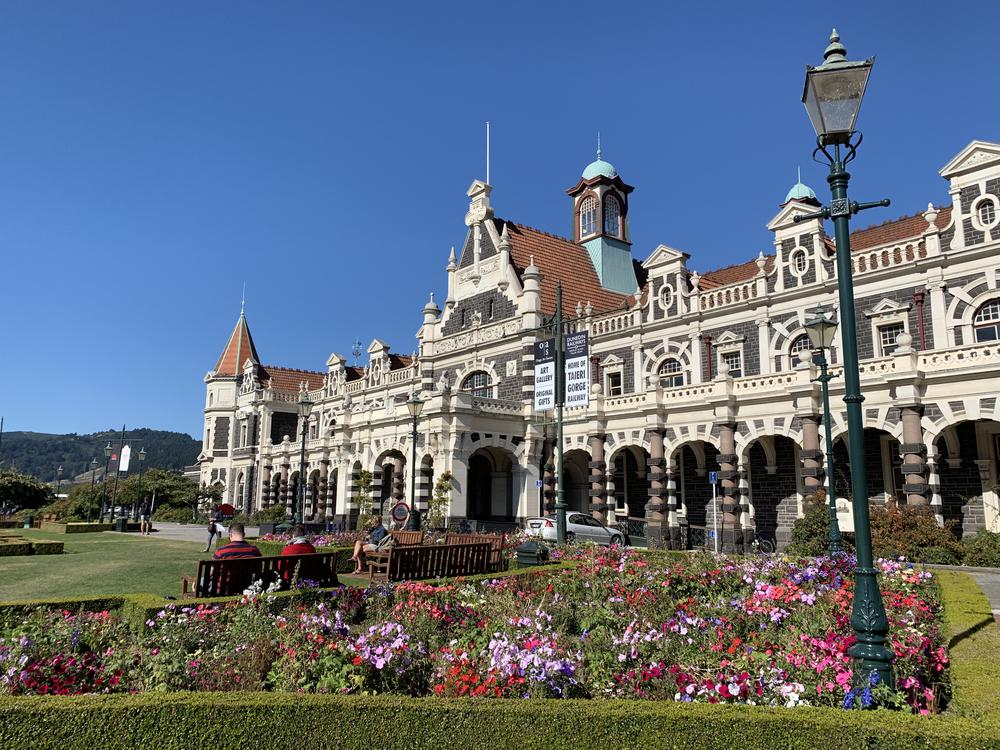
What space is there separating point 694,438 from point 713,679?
23.4 meters

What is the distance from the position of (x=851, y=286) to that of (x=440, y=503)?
27.8 metres

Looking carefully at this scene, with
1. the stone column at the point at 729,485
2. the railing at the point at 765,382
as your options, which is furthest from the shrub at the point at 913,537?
the railing at the point at 765,382

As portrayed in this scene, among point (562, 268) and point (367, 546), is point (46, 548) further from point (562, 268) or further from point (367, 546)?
point (562, 268)

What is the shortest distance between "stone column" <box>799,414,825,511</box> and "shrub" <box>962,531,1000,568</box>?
4.90 meters

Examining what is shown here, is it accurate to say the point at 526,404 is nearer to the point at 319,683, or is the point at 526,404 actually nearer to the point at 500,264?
the point at 500,264

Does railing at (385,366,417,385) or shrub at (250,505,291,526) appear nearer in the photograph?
railing at (385,366,417,385)

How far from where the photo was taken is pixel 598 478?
3241 centimetres

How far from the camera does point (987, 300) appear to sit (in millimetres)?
23922

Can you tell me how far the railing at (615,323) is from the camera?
34.6 metres

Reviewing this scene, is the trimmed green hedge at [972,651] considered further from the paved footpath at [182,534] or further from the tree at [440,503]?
the paved footpath at [182,534]

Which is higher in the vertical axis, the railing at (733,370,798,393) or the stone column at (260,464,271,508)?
the railing at (733,370,798,393)

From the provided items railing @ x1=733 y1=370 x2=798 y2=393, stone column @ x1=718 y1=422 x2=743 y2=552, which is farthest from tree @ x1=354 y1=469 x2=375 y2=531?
railing @ x1=733 y1=370 x2=798 y2=393

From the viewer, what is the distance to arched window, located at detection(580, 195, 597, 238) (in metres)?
44.8

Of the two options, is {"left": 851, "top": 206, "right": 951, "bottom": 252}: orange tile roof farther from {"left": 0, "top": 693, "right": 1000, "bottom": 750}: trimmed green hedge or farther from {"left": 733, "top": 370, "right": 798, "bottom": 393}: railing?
{"left": 0, "top": 693, "right": 1000, "bottom": 750}: trimmed green hedge
